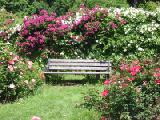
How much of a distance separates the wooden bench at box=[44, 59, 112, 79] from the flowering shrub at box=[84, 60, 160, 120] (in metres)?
4.13

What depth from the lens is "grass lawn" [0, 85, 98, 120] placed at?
904 cm

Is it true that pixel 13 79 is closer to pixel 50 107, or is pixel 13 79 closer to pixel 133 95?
pixel 50 107

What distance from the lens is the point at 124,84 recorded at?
8.04 metres

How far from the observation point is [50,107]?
982 centimetres

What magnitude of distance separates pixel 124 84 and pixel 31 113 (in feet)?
7.24

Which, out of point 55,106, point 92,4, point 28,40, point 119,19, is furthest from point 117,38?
point 92,4

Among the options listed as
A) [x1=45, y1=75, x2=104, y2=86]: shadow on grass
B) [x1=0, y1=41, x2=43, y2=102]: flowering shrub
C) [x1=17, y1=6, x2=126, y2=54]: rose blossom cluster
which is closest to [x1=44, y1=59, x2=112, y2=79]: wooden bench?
[x1=45, y1=75, x2=104, y2=86]: shadow on grass

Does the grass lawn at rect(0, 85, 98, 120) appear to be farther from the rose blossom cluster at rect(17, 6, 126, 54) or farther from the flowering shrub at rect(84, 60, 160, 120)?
the rose blossom cluster at rect(17, 6, 126, 54)

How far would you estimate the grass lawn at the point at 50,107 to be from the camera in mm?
9039

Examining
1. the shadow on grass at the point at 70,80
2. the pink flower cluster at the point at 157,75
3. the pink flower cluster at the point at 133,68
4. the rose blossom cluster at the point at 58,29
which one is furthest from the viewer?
the rose blossom cluster at the point at 58,29

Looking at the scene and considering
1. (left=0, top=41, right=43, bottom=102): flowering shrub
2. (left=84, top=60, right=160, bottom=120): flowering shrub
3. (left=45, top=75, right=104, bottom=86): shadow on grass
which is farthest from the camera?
(left=45, top=75, right=104, bottom=86): shadow on grass

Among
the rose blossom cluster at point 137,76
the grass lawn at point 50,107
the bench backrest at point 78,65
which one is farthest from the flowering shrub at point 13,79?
the rose blossom cluster at point 137,76

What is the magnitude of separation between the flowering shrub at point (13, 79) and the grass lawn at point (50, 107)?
23 centimetres

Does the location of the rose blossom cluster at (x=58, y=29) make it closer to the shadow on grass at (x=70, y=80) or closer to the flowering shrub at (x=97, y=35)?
the flowering shrub at (x=97, y=35)
